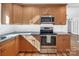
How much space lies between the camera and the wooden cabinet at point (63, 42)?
4040 mm

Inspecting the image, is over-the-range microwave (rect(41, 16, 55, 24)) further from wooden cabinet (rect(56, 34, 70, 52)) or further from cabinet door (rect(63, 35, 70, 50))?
cabinet door (rect(63, 35, 70, 50))

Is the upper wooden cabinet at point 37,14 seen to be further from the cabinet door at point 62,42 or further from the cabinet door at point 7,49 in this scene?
the cabinet door at point 7,49

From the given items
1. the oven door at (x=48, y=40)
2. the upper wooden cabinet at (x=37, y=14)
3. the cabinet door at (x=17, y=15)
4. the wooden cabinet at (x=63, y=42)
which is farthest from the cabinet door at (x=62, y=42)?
the cabinet door at (x=17, y=15)

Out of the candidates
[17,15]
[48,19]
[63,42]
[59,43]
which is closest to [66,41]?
[63,42]

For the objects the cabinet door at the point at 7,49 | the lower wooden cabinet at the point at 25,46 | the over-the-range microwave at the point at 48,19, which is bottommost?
the lower wooden cabinet at the point at 25,46

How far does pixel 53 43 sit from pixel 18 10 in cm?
130

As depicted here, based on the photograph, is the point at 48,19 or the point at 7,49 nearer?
the point at 7,49

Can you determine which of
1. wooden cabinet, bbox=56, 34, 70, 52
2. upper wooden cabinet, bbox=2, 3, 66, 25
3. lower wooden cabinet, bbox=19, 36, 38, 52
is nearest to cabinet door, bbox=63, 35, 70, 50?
wooden cabinet, bbox=56, 34, 70, 52

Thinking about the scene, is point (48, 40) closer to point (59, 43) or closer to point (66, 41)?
point (59, 43)

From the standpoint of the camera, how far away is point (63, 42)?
4078 mm

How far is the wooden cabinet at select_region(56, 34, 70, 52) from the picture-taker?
4.04 metres

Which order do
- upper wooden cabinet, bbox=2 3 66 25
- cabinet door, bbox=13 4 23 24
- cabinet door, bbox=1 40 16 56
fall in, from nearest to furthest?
1. cabinet door, bbox=1 40 16 56
2. cabinet door, bbox=13 4 23 24
3. upper wooden cabinet, bbox=2 3 66 25

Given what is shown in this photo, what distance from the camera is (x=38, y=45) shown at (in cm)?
401

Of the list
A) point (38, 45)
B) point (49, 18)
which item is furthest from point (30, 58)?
point (49, 18)
